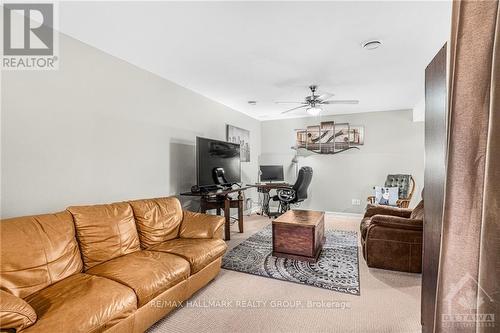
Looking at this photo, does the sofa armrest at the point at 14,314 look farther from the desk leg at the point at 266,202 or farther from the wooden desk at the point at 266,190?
the desk leg at the point at 266,202

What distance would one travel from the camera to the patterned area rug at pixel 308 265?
2633 millimetres

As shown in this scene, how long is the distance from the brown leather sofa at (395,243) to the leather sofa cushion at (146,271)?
2.22 metres

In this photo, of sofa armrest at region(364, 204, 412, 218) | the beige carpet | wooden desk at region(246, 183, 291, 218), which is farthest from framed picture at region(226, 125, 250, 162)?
the beige carpet

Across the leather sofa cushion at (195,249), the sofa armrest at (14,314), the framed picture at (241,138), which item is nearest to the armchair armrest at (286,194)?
the framed picture at (241,138)

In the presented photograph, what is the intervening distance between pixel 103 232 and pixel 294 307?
73.2 inches

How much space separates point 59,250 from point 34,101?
136cm

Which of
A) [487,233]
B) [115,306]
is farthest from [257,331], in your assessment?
[487,233]

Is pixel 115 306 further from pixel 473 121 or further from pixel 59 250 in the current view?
pixel 473 121

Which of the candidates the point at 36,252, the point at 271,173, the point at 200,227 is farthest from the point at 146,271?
the point at 271,173

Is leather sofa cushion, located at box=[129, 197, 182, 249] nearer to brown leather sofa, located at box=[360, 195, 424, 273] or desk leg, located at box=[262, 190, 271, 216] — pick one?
brown leather sofa, located at box=[360, 195, 424, 273]

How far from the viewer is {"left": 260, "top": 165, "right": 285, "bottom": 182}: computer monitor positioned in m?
6.26

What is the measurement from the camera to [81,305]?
→ 56.5 inches

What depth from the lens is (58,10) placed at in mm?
2033

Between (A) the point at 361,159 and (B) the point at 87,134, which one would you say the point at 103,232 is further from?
(A) the point at 361,159
